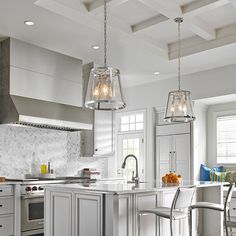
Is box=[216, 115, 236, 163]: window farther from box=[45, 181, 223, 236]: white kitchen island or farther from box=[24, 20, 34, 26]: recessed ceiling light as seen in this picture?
box=[24, 20, 34, 26]: recessed ceiling light

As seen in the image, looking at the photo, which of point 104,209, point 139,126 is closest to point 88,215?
point 104,209

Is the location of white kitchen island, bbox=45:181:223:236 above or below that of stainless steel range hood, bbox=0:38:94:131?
below

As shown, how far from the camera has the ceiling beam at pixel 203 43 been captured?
5.07 meters

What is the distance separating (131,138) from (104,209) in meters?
4.62

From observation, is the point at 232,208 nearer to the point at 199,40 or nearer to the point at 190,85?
the point at 190,85

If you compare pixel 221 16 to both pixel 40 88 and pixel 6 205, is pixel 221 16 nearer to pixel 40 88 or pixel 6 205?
pixel 40 88

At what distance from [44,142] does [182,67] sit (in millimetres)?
2706

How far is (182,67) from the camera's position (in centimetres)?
636

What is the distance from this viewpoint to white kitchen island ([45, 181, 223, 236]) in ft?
10.6

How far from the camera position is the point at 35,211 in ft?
15.9

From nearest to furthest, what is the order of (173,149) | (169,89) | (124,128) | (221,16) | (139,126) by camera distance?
(221,16)
(173,149)
(169,89)
(139,126)
(124,128)

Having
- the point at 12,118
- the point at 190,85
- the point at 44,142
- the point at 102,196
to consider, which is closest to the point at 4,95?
the point at 12,118

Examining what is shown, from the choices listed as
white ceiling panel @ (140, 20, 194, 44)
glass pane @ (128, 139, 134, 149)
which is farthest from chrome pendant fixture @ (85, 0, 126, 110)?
glass pane @ (128, 139, 134, 149)

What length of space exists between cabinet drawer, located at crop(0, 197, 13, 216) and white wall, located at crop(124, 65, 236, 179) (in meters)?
3.36
